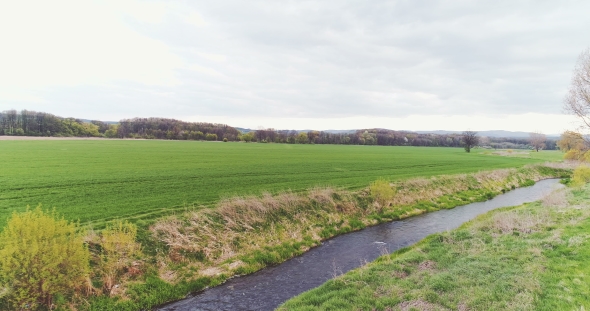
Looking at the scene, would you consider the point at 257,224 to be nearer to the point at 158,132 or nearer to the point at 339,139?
the point at 158,132

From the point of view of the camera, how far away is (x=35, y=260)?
414 inches

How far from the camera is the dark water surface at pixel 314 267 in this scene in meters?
13.2

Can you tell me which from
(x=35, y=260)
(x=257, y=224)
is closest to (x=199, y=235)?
(x=257, y=224)

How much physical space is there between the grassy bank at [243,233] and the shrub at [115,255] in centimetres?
72

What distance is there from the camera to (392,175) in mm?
42219

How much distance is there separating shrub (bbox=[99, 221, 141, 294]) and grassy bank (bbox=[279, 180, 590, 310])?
328 inches

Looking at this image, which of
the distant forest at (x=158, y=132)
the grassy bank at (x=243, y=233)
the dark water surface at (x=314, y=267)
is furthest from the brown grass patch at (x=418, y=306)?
the distant forest at (x=158, y=132)

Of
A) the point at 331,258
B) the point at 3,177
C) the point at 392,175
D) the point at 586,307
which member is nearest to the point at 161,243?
the point at 331,258

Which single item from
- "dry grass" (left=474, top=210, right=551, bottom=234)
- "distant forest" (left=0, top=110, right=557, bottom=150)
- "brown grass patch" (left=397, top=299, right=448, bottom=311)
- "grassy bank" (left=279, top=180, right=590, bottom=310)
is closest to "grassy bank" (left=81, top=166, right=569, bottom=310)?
"grassy bank" (left=279, top=180, right=590, bottom=310)

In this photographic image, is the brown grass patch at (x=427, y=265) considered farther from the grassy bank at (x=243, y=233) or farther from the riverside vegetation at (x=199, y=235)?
the grassy bank at (x=243, y=233)

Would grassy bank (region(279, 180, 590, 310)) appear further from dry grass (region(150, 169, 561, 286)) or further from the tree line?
the tree line

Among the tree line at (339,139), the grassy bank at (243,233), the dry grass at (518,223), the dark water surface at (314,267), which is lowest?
the dark water surface at (314,267)

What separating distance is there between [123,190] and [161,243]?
10.9 meters

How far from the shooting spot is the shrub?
13.2 m
